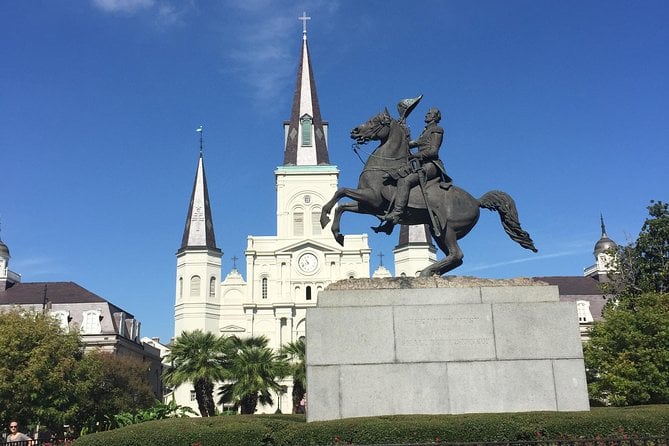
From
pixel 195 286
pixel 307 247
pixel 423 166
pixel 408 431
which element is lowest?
pixel 408 431

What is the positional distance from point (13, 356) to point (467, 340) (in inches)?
983

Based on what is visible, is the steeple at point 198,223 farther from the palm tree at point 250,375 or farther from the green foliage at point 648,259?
the green foliage at point 648,259

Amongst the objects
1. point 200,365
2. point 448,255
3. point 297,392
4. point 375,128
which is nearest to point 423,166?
point 375,128

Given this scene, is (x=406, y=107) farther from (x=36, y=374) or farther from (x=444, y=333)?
(x=36, y=374)

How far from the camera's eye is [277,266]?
225ft

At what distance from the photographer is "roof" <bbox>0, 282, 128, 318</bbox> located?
179 ft

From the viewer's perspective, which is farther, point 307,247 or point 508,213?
point 307,247

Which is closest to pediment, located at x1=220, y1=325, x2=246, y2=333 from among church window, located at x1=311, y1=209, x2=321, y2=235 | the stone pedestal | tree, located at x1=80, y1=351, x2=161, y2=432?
church window, located at x1=311, y1=209, x2=321, y2=235

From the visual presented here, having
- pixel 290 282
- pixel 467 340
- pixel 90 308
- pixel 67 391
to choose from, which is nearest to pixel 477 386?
pixel 467 340

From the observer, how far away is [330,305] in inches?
424

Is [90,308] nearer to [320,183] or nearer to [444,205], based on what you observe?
[320,183]

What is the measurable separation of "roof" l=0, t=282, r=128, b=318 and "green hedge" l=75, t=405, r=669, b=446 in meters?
49.8

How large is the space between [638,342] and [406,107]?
21.9 m

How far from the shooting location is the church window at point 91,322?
174 feet
